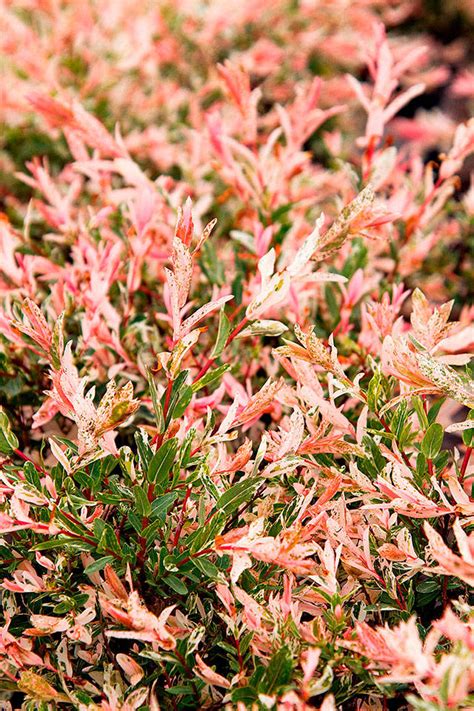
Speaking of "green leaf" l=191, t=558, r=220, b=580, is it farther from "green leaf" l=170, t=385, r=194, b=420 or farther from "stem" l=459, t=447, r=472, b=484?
"stem" l=459, t=447, r=472, b=484

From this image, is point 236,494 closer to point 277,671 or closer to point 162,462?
point 162,462

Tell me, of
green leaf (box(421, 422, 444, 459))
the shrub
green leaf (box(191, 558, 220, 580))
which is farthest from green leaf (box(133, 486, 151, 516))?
green leaf (box(421, 422, 444, 459))

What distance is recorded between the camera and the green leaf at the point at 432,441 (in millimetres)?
1126

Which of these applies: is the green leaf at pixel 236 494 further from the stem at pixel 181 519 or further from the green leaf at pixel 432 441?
the green leaf at pixel 432 441

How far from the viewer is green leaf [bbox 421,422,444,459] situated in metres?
1.13

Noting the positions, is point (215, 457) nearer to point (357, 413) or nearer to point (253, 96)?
point (357, 413)

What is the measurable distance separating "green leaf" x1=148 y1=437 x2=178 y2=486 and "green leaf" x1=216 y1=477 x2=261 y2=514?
98mm

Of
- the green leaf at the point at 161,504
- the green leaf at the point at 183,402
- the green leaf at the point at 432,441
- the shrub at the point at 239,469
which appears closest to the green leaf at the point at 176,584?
the shrub at the point at 239,469

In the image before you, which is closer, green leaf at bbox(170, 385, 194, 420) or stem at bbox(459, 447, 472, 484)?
green leaf at bbox(170, 385, 194, 420)

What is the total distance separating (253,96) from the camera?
1.80m

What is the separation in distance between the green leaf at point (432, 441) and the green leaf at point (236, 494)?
10.9 inches

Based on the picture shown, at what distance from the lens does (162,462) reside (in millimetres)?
1063

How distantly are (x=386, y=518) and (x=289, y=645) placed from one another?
0.27 m

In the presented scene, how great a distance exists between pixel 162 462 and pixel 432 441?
43 centimetres
